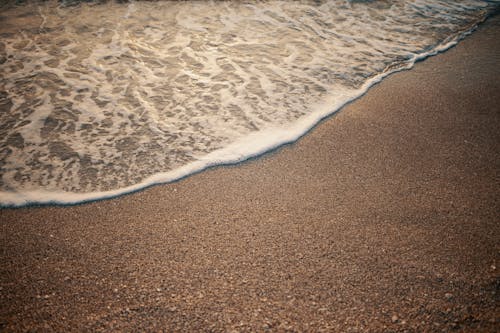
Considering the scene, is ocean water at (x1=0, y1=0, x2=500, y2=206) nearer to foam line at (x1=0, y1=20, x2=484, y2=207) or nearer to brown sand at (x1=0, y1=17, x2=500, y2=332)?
foam line at (x1=0, y1=20, x2=484, y2=207)

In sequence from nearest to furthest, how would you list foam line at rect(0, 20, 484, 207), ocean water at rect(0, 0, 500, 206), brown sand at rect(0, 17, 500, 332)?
brown sand at rect(0, 17, 500, 332) → foam line at rect(0, 20, 484, 207) → ocean water at rect(0, 0, 500, 206)

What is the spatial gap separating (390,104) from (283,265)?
2.33 metres

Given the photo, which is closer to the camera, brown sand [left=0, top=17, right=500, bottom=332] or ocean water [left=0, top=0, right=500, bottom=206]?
brown sand [left=0, top=17, right=500, bottom=332]

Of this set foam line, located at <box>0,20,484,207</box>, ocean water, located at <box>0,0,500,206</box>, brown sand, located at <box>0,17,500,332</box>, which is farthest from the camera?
ocean water, located at <box>0,0,500,206</box>

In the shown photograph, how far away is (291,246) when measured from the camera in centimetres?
197

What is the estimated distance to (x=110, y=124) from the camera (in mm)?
3146

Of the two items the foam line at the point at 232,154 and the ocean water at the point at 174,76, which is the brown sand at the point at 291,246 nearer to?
the foam line at the point at 232,154

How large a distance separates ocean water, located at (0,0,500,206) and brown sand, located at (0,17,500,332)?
13.1 inches

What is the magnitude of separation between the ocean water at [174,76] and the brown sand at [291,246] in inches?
13.1

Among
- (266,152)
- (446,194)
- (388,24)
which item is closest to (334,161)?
(266,152)

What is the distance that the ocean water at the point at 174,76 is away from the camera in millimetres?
2713

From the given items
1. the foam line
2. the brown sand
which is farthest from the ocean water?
the brown sand

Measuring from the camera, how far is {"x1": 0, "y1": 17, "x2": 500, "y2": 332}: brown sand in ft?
5.35

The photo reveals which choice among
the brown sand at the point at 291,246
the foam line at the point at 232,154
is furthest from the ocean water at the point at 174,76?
the brown sand at the point at 291,246
